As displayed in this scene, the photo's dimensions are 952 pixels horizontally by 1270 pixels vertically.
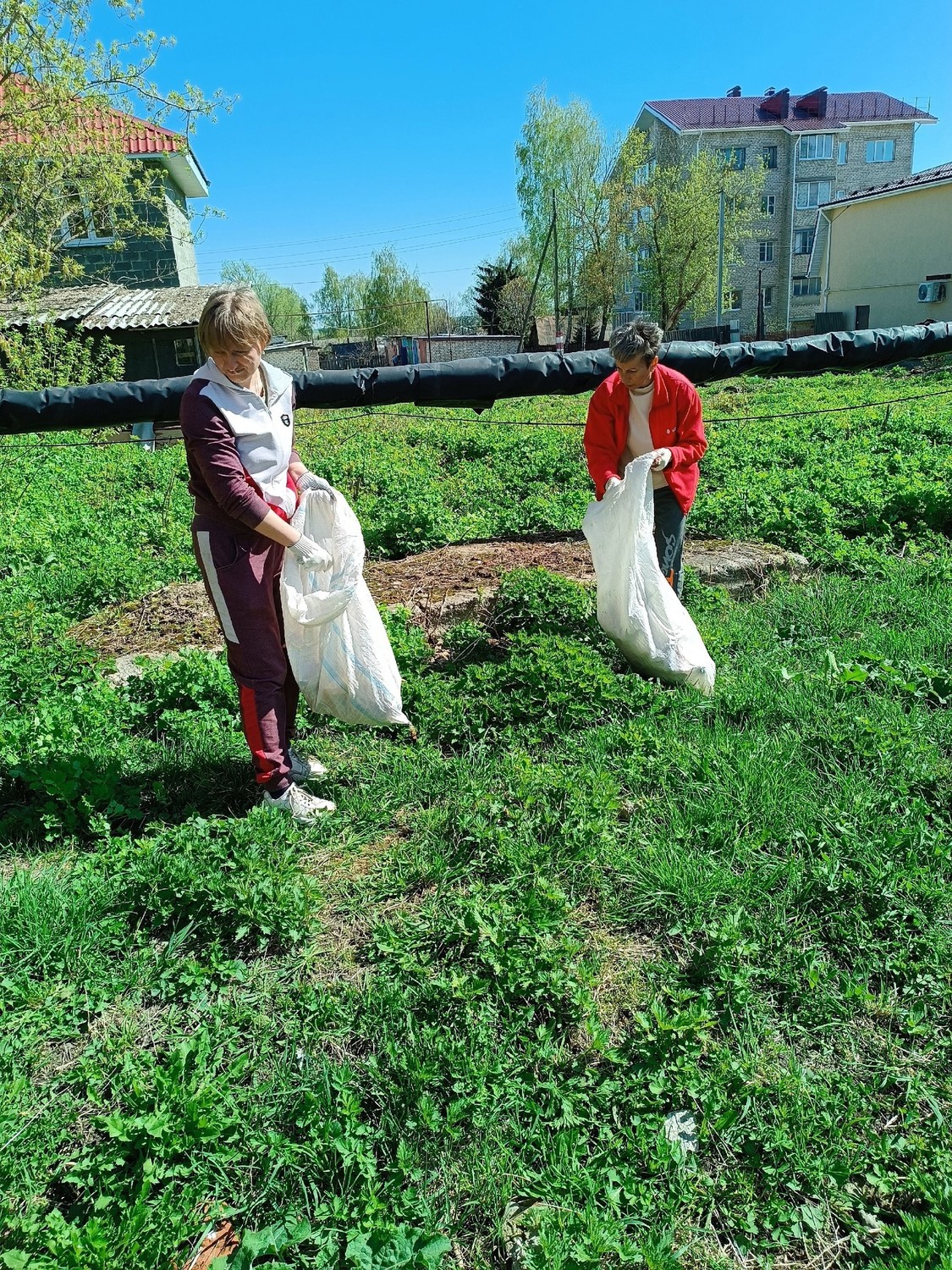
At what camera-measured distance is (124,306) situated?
71.7 feet

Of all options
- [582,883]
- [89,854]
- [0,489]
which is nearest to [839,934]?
[582,883]

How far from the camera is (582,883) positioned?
8.98ft

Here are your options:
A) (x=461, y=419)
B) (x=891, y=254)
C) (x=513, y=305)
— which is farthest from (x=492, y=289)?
(x=461, y=419)

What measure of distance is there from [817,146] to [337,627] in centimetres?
6030

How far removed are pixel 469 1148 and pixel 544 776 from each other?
134cm

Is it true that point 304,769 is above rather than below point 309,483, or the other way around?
below

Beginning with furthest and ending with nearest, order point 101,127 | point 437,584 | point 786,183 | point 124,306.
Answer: point 786,183 < point 124,306 < point 101,127 < point 437,584

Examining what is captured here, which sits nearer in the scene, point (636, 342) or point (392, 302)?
point (636, 342)

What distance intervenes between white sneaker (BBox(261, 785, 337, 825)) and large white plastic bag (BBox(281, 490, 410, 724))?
1.14ft

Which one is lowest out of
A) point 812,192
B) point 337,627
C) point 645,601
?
point 645,601

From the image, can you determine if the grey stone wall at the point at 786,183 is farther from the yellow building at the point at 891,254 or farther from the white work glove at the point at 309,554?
the white work glove at the point at 309,554

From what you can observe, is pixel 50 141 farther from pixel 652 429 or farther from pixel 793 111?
pixel 793 111

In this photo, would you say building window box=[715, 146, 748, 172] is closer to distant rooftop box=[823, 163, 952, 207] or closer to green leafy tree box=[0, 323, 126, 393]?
distant rooftop box=[823, 163, 952, 207]

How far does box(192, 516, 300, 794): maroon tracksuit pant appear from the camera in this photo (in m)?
2.90
